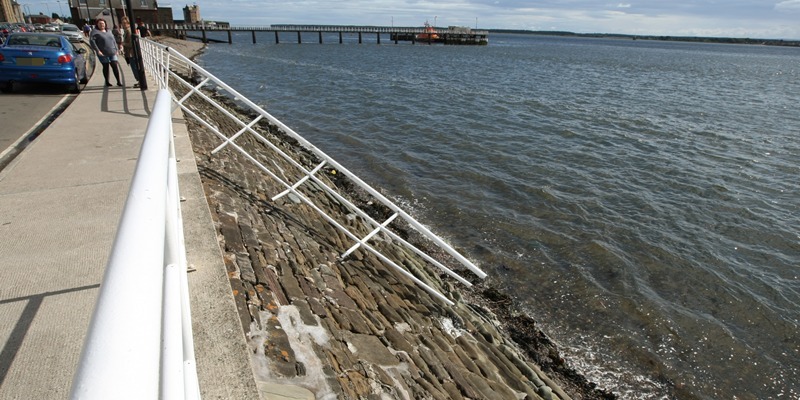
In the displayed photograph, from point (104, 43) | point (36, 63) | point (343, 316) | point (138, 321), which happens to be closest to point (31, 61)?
point (36, 63)

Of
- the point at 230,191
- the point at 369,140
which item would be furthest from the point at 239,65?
the point at 230,191

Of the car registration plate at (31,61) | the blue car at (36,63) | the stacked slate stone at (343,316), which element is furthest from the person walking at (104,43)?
the stacked slate stone at (343,316)

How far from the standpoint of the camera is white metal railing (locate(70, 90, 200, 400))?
2.64 ft

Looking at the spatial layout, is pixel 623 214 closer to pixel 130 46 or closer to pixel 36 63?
pixel 130 46

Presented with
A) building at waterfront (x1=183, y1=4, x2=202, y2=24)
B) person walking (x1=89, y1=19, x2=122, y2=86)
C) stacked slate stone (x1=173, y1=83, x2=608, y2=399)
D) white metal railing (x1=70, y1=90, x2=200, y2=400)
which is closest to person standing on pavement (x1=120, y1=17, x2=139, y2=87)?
person walking (x1=89, y1=19, x2=122, y2=86)

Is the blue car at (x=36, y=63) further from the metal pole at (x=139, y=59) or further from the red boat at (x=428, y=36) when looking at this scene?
the red boat at (x=428, y=36)

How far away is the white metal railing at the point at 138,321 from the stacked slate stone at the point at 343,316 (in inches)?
76.8

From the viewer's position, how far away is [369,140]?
16.2m

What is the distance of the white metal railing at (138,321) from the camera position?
804 millimetres

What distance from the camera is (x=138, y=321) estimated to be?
92 cm

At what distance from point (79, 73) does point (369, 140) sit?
845 centimetres

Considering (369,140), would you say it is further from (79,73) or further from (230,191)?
(230,191)

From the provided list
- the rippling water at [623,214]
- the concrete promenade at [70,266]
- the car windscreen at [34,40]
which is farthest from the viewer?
the car windscreen at [34,40]

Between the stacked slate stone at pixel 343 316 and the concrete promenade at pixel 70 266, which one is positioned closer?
the concrete promenade at pixel 70 266
